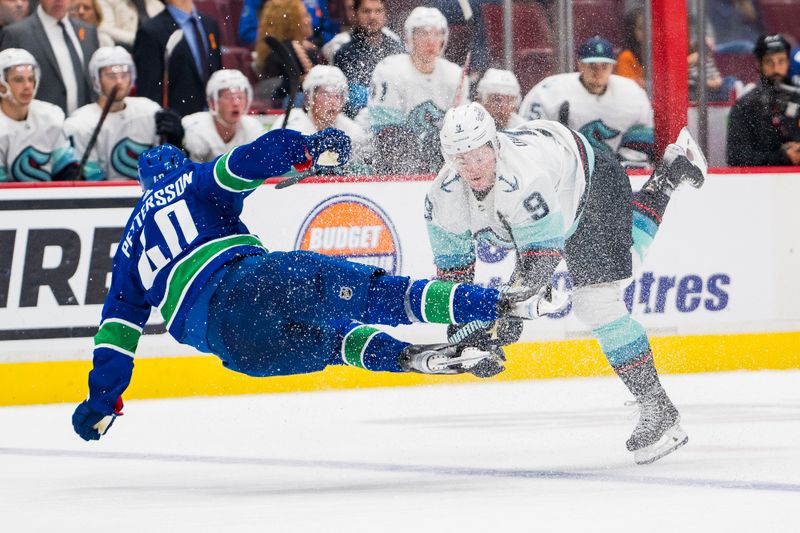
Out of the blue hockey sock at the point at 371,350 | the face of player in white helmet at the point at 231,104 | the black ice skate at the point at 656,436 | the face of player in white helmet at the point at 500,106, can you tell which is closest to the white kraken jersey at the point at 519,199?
the blue hockey sock at the point at 371,350

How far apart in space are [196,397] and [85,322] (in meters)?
0.64

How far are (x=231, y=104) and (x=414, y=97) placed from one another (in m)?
0.91

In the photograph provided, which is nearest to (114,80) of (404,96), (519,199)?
(404,96)

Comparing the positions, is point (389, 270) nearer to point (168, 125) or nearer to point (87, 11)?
point (168, 125)

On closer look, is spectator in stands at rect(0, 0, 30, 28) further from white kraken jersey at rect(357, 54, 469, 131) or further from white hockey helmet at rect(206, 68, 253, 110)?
white kraken jersey at rect(357, 54, 469, 131)

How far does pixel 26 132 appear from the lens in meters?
7.52

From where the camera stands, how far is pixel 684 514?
4074mm

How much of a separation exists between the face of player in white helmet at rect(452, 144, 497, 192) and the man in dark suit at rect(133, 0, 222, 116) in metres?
3.19

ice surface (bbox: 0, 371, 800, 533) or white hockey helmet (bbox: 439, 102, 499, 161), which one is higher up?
white hockey helmet (bbox: 439, 102, 499, 161)

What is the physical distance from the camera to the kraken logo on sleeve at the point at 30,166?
7.50 m

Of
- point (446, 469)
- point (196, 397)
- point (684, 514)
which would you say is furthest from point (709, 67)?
point (684, 514)

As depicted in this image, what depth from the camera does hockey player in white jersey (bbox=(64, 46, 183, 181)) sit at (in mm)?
7637

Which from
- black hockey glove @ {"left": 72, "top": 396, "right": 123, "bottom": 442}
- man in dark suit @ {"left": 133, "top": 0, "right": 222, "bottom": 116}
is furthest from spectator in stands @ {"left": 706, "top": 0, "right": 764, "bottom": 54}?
black hockey glove @ {"left": 72, "top": 396, "right": 123, "bottom": 442}

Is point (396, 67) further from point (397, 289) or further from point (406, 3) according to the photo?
point (397, 289)
